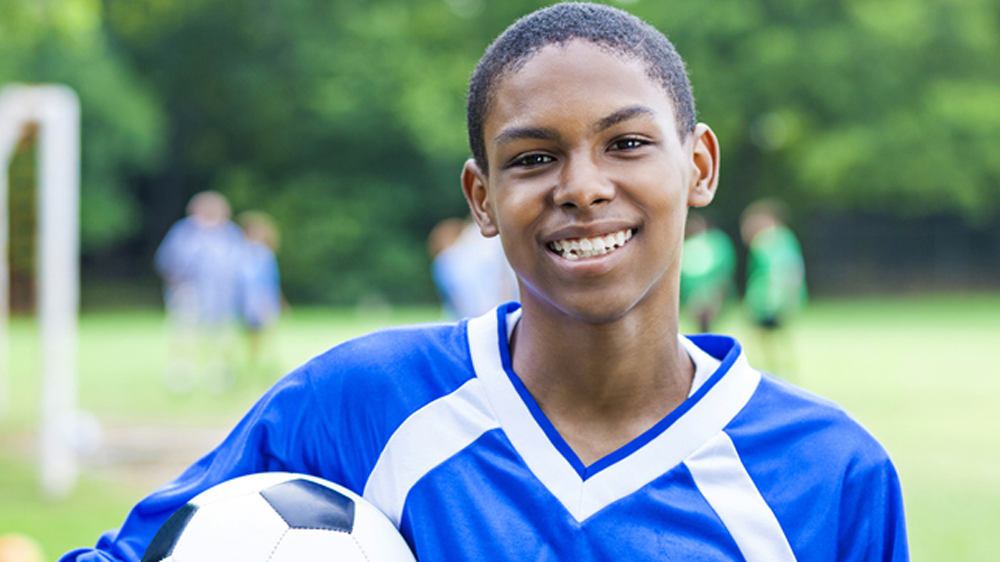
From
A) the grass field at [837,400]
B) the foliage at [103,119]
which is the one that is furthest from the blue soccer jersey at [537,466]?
the foliage at [103,119]

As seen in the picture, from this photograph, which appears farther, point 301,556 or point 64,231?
point 64,231

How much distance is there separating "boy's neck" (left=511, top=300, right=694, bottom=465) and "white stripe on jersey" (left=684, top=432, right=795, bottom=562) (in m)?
0.15

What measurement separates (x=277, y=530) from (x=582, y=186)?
2.54 ft

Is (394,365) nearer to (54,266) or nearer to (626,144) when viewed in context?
(626,144)

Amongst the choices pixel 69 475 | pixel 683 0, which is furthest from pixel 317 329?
pixel 683 0

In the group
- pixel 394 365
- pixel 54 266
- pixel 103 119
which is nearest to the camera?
pixel 394 365

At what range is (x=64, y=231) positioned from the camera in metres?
6.14

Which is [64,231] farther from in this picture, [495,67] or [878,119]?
[878,119]

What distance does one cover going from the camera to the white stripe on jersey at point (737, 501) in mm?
1786

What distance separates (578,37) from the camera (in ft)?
6.24

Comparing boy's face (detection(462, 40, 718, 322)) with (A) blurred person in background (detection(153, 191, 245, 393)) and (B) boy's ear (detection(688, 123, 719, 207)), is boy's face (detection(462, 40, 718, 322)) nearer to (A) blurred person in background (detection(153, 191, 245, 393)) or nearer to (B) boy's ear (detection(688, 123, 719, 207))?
(B) boy's ear (detection(688, 123, 719, 207))

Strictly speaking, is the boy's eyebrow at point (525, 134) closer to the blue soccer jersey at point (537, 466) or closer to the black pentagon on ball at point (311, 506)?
the blue soccer jersey at point (537, 466)

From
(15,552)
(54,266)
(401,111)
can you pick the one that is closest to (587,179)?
(15,552)

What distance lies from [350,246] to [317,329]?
440 inches
